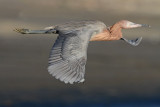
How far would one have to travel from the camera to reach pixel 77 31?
13586 mm

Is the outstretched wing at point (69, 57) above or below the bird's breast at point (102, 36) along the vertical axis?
below

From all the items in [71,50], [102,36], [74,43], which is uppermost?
[102,36]

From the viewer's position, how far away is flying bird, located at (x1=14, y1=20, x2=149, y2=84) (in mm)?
12062

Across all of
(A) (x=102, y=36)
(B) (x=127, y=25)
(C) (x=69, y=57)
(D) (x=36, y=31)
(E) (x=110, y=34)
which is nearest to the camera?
(C) (x=69, y=57)

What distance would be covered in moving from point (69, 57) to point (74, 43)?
0.55 meters

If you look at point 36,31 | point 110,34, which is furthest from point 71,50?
point 36,31

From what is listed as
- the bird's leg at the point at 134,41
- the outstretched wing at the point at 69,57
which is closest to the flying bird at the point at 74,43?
the outstretched wing at the point at 69,57

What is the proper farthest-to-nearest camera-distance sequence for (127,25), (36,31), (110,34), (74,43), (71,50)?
(127,25) < (36,31) < (110,34) < (74,43) < (71,50)

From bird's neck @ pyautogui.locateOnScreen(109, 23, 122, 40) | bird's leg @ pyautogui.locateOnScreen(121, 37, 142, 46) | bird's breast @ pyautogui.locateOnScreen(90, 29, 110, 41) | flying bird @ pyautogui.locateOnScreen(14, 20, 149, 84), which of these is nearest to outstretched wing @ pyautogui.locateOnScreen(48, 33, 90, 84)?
flying bird @ pyautogui.locateOnScreen(14, 20, 149, 84)

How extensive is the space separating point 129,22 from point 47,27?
8.88 feet

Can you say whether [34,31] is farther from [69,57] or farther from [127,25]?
[69,57]

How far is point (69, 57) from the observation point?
1253cm

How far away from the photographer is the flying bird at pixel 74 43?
1206 cm

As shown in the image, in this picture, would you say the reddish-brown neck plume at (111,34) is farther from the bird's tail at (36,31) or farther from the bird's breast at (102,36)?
the bird's tail at (36,31)
